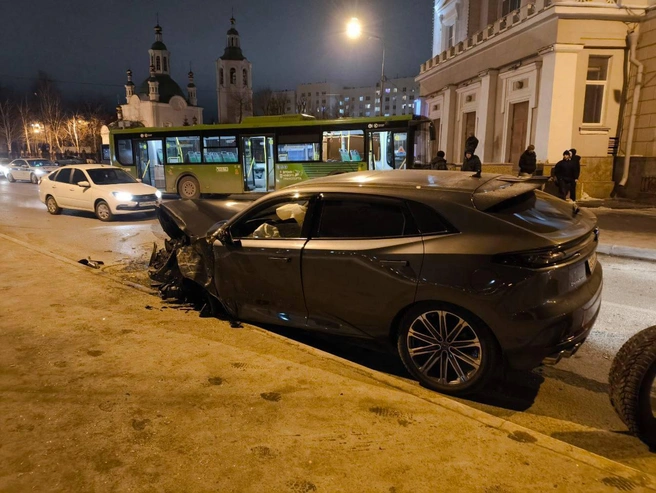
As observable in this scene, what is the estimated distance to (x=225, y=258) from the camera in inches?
186

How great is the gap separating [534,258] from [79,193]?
14068 millimetres

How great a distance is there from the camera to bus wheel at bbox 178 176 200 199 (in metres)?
19.1

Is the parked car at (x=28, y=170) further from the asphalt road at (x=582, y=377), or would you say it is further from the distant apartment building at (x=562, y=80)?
the distant apartment building at (x=562, y=80)

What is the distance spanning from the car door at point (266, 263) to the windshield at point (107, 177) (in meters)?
10.9

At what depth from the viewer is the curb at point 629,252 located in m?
8.62

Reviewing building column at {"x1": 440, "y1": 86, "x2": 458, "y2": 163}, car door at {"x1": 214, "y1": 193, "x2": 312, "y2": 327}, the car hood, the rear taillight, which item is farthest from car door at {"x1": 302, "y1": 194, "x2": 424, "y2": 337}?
building column at {"x1": 440, "y1": 86, "x2": 458, "y2": 163}

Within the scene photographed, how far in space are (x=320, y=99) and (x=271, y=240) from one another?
13716 centimetres

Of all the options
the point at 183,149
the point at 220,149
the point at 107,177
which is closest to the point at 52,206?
the point at 107,177

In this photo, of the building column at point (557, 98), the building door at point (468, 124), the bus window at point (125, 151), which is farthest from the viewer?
the building door at point (468, 124)

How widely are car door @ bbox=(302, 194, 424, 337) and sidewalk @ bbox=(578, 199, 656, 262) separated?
23.0 ft

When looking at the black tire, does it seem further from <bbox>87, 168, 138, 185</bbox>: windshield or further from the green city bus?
<bbox>87, 168, 138, 185</bbox>: windshield

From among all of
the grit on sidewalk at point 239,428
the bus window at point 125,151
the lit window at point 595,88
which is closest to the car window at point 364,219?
the grit on sidewalk at point 239,428

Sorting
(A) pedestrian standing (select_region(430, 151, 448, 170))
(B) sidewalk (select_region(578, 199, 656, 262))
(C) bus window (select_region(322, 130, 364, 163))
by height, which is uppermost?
(C) bus window (select_region(322, 130, 364, 163))

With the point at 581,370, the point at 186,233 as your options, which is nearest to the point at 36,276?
the point at 186,233
